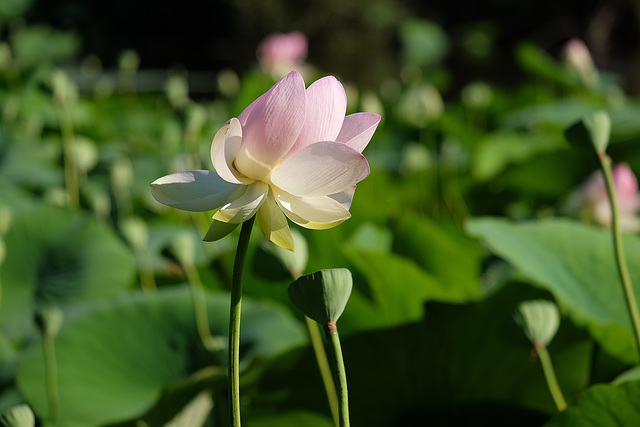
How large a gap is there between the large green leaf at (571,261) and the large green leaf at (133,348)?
20 centimetres

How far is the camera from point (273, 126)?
0.32 m

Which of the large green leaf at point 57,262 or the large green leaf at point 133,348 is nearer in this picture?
the large green leaf at point 133,348

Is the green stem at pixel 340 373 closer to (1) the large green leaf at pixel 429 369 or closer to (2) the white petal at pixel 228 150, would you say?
(2) the white petal at pixel 228 150

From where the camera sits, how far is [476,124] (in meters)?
1.74

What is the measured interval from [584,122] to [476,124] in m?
1.35

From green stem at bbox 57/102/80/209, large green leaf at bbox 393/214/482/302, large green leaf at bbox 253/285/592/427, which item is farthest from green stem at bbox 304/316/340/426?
green stem at bbox 57/102/80/209

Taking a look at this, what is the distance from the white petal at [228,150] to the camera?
311 mm

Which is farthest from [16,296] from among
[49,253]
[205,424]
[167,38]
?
[167,38]

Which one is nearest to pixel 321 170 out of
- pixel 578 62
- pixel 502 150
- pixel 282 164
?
pixel 282 164

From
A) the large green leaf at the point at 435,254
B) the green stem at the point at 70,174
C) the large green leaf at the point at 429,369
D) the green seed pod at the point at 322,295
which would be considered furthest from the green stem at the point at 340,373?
the green stem at the point at 70,174

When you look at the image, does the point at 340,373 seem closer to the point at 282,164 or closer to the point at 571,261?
the point at 282,164

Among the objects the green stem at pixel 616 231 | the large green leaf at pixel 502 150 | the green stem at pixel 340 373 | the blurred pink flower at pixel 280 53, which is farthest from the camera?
the blurred pink flower at pixel 280 53

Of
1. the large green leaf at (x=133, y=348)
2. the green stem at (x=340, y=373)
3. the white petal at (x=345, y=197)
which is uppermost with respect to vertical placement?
the white petal at (x=345, y=197)

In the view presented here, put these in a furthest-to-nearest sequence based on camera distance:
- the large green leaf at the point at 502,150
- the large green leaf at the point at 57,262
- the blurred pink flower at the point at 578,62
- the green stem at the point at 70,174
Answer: the blurred pink flower at the point at 578,62 < the large green leaf at the point at 502,150 < the green stem at the point at 70,174 < the large green leaf at the point at 57,262
